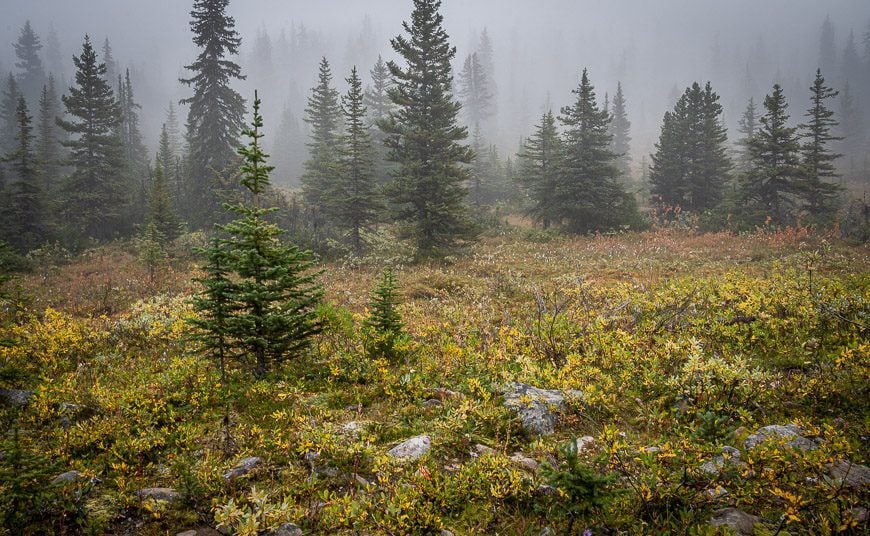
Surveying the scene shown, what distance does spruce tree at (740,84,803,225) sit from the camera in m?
27.3

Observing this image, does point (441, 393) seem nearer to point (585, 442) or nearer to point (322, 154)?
point (585, 442)

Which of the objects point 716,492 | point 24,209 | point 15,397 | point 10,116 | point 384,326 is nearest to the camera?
point 716,492

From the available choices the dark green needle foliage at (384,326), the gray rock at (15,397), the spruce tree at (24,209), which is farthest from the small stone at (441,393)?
the spruce tree at (24,209)

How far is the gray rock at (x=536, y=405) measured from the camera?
17.3 ft

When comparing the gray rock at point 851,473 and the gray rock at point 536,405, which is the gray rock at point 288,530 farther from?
the gray rock at point 851,473

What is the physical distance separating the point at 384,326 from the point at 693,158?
36341 millimetres

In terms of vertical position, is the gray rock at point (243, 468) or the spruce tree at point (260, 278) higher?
the spruce tree at point (260, 278)

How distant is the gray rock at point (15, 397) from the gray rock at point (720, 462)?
887 cm

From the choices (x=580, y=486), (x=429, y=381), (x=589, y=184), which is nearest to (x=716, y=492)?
(x=580, y=486)

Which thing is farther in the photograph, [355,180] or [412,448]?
[355,180]

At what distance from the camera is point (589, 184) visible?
29000 mm

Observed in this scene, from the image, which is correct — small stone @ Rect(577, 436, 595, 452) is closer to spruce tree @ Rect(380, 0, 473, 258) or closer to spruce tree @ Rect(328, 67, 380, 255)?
spruce tree @ Rect(380, 0, 473, 258)

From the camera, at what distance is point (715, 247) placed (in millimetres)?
22172

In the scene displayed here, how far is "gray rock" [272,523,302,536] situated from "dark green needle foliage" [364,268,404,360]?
4029 mm
